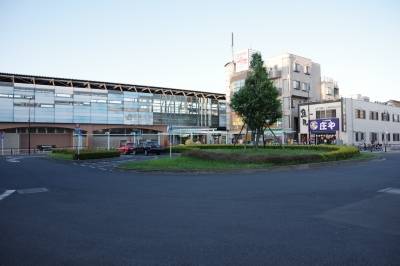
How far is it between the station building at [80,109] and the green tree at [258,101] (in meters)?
40.4

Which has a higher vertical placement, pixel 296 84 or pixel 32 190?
pixel 296 84

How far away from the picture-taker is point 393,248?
5.21m

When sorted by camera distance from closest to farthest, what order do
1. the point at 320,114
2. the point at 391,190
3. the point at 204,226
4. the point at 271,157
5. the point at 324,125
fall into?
the point at 204,226, the point at 391,190, the point at 271,157, the point at 324,125, the point at 320,114

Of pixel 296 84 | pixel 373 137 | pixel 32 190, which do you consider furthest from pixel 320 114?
pixel 32 190

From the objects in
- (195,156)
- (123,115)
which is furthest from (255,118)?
(123,115)

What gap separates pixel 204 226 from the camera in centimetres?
674

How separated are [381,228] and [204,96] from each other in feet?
256

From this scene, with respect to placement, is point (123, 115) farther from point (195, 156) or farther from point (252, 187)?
point (252, 187)

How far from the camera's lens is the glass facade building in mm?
57906

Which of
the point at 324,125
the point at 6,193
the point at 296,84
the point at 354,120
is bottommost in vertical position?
the point at 6,193

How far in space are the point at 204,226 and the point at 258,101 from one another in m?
20.2

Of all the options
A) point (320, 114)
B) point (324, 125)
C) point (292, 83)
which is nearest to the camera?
point (324, 125)

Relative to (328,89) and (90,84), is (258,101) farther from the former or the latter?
(90,84)

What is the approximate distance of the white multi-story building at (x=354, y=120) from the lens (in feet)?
164
